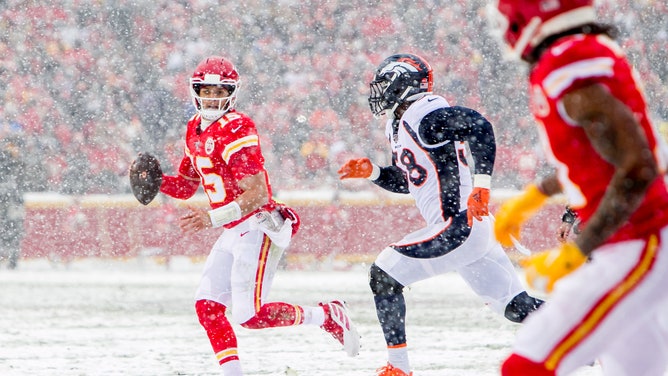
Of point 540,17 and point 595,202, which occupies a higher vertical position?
point 540,17

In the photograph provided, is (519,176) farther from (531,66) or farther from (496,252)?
(531,66)

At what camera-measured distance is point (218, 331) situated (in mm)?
5160

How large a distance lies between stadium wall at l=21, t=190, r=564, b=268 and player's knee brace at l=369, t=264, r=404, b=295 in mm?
10181

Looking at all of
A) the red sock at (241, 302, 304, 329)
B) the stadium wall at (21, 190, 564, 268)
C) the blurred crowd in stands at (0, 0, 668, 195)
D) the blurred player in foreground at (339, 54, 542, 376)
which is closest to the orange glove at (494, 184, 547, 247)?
the blurred player in foreground at (339, 54, 542, 376)

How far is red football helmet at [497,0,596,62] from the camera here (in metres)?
2.67

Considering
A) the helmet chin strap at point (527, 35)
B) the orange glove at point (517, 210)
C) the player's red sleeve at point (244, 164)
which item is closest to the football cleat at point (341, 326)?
the player's red sleeve at point (244, 164)

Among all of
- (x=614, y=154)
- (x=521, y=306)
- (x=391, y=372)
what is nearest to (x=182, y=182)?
(x=391, y=372)

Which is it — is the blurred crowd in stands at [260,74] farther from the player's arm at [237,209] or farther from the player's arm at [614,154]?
the player's arm at [614,154]

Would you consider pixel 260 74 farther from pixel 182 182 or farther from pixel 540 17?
pixel 540 17

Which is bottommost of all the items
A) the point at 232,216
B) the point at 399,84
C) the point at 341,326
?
the point at 341,326

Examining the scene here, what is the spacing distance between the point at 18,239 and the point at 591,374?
11.8m

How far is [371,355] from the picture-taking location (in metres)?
6.83

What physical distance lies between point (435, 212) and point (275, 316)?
0.95 m

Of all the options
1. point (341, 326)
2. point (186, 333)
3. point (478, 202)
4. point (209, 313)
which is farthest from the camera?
point (186, 333)
